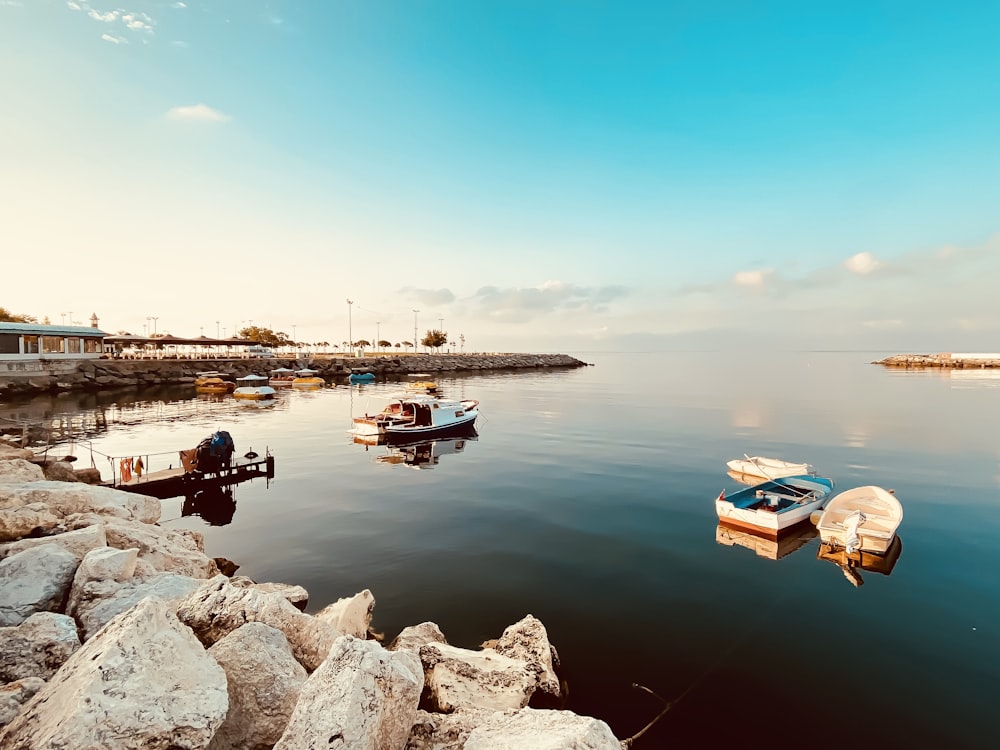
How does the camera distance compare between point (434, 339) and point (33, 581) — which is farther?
point (434, 339)

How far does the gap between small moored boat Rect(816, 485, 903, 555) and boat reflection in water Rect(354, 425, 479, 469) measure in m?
23.4

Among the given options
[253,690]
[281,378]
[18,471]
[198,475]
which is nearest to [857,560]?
[253,690]

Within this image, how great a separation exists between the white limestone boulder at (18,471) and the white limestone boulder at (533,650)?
17.4 m

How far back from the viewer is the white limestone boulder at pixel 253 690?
6.11m

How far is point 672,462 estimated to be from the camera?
3425 centimetres

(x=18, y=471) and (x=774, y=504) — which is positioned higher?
(x=18, y=471)

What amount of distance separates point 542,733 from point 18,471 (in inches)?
842

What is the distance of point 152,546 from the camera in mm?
11867

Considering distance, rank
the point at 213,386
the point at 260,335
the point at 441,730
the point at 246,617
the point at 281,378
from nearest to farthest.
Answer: the point at 441,730, the point at 246,617, the point at 213,386, the point at 281,378, the point at 260,335

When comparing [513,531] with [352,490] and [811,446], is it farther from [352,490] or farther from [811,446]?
[811,446]

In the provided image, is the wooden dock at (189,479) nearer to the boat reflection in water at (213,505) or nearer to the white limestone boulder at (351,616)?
the boat reflection in water at (213,505)

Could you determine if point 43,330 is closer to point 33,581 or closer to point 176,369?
point 176,369

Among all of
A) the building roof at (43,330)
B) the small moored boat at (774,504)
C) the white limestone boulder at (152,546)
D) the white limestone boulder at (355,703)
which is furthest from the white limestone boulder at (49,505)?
the building roof at (43,330)

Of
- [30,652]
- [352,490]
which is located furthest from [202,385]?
[30,652]
